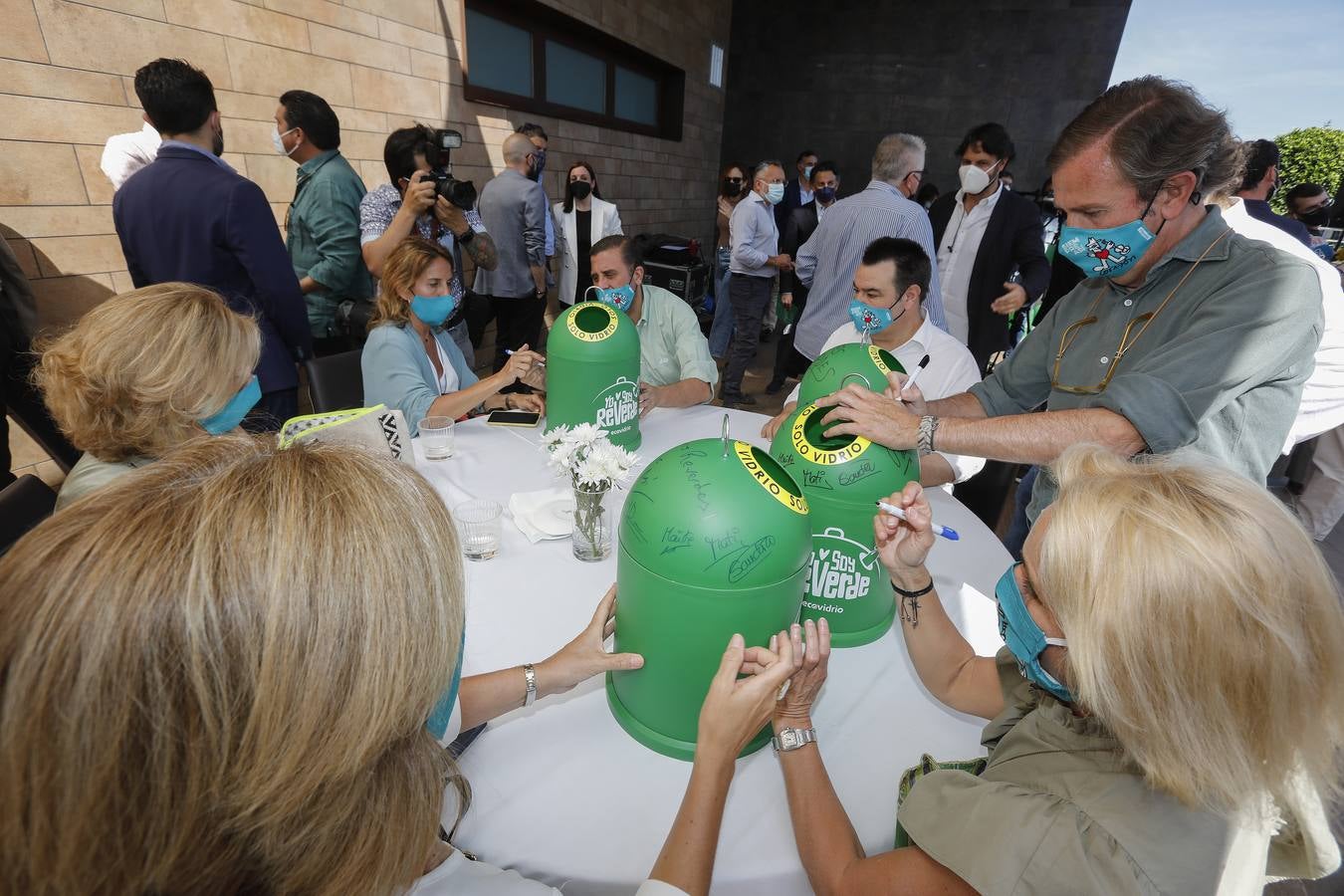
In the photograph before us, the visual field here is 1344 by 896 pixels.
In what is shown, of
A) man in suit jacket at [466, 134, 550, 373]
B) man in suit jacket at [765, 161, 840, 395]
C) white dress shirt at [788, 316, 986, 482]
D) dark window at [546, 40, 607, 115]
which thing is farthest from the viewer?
dark window at [546, 40, 607, 115]

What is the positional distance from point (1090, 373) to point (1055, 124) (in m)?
9.52

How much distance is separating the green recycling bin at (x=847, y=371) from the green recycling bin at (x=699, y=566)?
645mm

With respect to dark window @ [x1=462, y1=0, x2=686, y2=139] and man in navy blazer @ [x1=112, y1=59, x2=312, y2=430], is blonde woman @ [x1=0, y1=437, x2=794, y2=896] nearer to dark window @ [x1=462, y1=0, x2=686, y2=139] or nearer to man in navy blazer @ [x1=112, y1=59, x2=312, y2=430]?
man in navy blazer @ [x1=112, y1=59, x2=312, y2=430]

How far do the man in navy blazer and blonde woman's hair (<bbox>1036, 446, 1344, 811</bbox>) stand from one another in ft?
8.41

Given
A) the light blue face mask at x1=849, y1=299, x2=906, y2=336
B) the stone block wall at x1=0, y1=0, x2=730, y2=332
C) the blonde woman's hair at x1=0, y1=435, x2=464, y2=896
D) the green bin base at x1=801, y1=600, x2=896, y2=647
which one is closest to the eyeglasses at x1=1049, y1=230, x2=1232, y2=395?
the light blue face mask at x1=849, y1=299, x2=906, y2=336

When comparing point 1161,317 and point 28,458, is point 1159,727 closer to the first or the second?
point 1161,317

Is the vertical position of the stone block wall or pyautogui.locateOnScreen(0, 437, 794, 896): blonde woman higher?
the stone block wall

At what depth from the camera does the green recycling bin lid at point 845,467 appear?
123 cm

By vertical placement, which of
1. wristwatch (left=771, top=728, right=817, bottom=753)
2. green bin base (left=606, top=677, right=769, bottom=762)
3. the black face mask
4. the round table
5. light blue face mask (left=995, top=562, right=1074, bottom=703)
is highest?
the black face mask

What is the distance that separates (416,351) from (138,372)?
43.2 inches

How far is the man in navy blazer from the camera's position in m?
2.32

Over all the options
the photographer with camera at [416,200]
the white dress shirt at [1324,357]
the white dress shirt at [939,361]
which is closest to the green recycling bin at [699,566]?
the white dress shirt at [939,361]

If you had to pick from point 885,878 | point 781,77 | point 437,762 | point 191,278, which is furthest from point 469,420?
point 781,77

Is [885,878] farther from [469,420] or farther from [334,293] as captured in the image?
[334,293]
